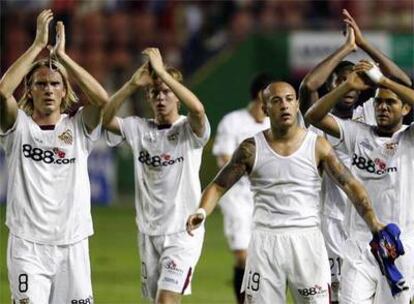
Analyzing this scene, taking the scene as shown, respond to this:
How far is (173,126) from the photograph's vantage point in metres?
11.6

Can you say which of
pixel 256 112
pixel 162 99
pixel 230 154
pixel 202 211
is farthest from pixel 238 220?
pixel 202 211

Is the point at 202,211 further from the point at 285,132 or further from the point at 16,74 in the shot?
the point at 16,74

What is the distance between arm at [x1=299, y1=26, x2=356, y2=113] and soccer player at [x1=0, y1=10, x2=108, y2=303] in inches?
69.3

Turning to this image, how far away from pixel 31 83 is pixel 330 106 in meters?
2.40

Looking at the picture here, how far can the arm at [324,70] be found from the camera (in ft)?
35.5

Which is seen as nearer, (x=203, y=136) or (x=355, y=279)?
(x=355, y=279)

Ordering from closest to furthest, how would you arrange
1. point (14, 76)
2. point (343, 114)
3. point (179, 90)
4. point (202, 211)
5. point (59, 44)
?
point (202, 211)
point (14, 76)
point (59, 44)
point (179, 90)
point (343, 114)

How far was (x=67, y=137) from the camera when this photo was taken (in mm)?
10539

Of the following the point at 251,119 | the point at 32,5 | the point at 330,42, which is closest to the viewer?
the point at 251,119

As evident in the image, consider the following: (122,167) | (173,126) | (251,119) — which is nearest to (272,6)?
(122,167)

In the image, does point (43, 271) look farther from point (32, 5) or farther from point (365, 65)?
point (32, 5)

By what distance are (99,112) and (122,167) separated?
15.3m

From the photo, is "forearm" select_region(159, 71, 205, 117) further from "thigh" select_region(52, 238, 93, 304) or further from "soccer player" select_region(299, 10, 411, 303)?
"thigh" select_region(52, 238, 93, 304)

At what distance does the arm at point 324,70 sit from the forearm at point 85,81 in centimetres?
176
